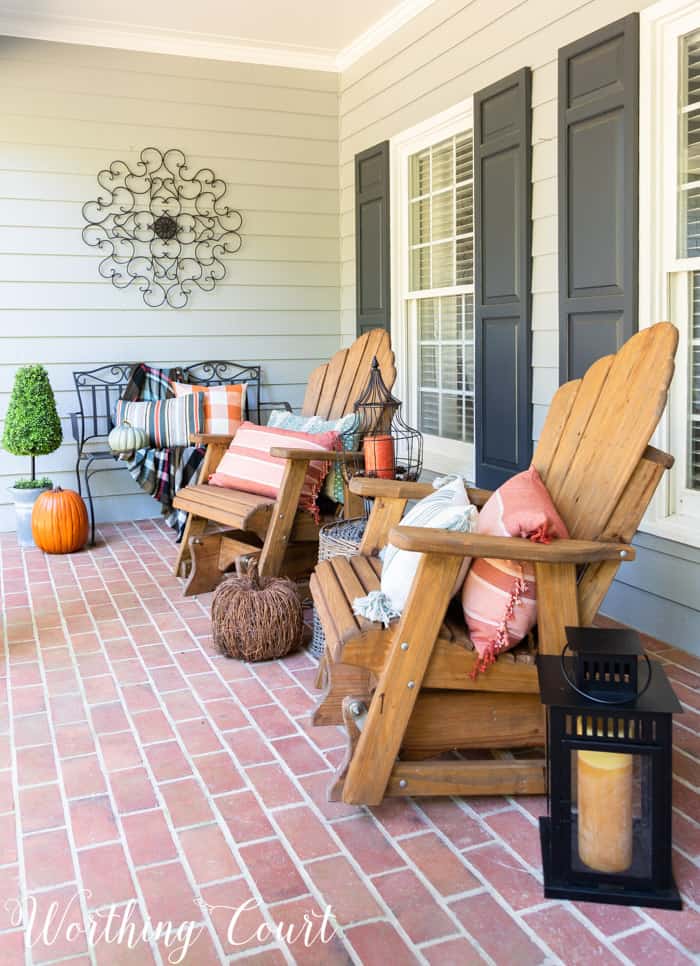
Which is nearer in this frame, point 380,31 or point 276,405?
point 380,31

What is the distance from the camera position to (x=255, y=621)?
3.15 metres

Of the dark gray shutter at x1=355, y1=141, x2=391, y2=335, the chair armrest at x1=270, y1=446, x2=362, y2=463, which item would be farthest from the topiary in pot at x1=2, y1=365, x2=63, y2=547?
the dark gray shutter at x1=355, y1=141, x2=391, y2=335

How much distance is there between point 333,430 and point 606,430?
1.80 meters

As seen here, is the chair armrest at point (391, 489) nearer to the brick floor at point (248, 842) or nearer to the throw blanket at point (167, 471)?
the brick floor at point (248, 842)

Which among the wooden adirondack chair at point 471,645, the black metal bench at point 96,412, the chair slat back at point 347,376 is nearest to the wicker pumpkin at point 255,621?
the wooden adirondack chair at point 471,645

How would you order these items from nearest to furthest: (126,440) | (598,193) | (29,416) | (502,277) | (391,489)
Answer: (391,489) → (598,193) → (502,277) → (29,416) → (126,440)

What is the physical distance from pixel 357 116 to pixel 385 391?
2513mm

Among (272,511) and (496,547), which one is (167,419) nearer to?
(272,511)

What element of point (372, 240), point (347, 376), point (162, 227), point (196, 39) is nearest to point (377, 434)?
point (347, 376)

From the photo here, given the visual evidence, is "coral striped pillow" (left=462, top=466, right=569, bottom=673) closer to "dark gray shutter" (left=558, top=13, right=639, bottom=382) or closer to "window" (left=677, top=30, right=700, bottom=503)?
"window" (left=677, top=30, right=700, bottom=503)

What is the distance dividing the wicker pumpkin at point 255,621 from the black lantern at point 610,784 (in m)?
1.46

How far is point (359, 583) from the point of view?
2.52 meters

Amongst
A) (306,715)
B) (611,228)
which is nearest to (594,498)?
(306,715)

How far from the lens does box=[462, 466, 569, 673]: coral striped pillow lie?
2129 mm
